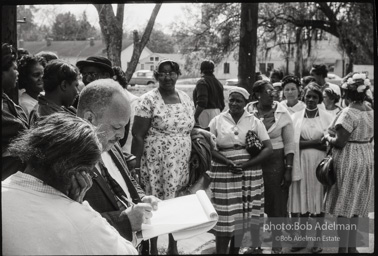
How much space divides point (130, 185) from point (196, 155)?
1436 mm

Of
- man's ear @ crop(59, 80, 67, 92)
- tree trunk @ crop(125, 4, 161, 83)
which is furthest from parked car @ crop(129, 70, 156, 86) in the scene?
man's ear @ crop(59, 80, 67, 92)

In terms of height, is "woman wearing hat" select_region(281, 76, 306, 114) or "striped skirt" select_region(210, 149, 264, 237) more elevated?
"woman wearing hat" select_region(281, 76, 306, 114)

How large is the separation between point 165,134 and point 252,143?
71 cm

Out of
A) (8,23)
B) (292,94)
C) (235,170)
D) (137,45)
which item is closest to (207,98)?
(292,94)

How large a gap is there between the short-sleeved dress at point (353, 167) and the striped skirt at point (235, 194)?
603 mm

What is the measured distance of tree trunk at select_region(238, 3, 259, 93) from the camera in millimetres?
2854

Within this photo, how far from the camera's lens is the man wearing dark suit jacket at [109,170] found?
6.50 feet

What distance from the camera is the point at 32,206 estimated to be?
1602 millimetres

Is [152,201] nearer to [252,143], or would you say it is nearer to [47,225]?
[47,225]

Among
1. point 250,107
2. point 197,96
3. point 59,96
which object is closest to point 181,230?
point 59,96

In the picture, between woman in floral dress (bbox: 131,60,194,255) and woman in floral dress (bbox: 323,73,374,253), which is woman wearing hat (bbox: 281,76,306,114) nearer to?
woman in floral dress (bbox: 323,73,374,253)

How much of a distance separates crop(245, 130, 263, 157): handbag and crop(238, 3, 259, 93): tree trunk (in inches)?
21.3

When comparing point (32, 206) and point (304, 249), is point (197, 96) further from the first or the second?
point (32, 206)

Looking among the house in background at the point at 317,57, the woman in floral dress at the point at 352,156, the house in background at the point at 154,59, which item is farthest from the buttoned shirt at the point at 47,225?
the woman in floral dress at the point at 352,156
